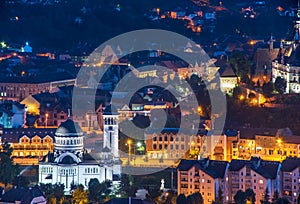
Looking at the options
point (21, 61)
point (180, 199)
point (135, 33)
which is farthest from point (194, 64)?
point (180, 199)

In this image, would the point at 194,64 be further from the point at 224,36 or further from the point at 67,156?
the point at 67,156

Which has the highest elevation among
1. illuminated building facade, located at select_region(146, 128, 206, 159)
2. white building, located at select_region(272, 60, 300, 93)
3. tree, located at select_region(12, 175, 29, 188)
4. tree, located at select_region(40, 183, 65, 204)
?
white building, located at select_region(272, 60, 300, 93)

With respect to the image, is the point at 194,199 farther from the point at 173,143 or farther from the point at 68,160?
the point at 173,143

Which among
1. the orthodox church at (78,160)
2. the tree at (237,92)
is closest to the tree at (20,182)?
the orthodox church at (78,160)

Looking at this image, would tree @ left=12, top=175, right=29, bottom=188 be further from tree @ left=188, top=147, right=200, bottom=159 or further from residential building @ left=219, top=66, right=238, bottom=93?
residential building @ left=219, top=66, right=238, bottom=93

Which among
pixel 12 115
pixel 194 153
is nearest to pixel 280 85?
pixel 194 153

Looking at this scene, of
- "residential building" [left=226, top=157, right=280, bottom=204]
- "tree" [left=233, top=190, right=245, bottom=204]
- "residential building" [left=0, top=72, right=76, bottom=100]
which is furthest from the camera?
"residential building" [left=0, top=72, right=76, bottom=100]

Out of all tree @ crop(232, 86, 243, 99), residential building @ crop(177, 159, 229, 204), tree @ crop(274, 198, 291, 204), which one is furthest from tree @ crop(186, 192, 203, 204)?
tree @ crop(232, 86, 243, 99)
